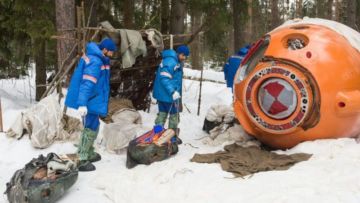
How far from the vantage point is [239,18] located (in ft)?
39.5

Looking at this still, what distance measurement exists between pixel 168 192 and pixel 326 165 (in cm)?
172

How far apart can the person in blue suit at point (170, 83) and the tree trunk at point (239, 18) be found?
5.47 meters

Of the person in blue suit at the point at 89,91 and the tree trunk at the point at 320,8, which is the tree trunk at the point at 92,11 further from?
the tree trunk at the point at 320,8

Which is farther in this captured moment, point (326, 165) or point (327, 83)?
point (327, 83)

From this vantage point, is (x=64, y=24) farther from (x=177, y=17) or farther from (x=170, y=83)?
(x=177, y=17)

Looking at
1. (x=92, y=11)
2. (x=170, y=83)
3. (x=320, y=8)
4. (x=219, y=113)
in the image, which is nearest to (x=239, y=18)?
(x=92, y=11)

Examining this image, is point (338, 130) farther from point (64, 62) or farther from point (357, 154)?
point (64, 62)

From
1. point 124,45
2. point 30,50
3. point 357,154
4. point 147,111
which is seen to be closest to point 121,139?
point 124,45

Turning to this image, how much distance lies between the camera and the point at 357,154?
4.95 metres

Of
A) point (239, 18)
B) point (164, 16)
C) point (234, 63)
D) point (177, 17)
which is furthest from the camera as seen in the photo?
point (164, 16)

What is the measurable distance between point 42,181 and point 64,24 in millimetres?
4292

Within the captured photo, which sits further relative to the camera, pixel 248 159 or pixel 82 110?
pixel 82 110

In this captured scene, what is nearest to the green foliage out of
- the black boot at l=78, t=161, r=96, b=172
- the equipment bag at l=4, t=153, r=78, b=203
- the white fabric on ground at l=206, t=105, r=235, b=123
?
the white fabric on ground at l=206, t=105, r=235, b=123

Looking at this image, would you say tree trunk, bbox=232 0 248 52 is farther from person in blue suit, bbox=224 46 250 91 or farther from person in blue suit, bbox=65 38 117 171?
person in blue suit, bbox=65 38 117 171
